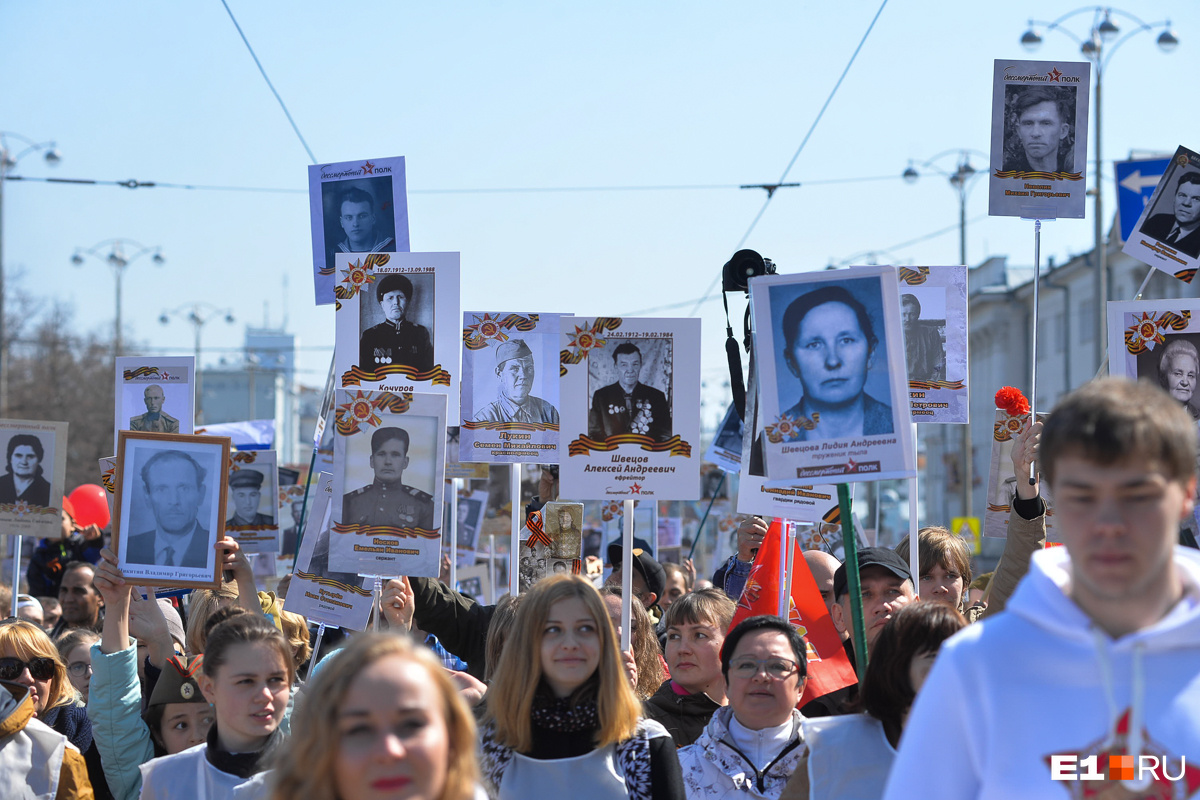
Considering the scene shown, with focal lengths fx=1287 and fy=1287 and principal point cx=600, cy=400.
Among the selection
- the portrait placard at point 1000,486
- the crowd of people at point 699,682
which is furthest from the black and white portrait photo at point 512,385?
the portrait placard at point 1000,486

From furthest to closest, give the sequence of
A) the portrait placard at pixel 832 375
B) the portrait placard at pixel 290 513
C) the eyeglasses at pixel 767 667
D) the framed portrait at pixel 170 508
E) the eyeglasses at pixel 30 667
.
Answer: the portrait placard at pixel 290 513, the framed portrait at pixel 170 508, the eyeglasses at pixel 30 667, the eyeglasses at pixel 767 667, the portrait placard at pixel 832 375

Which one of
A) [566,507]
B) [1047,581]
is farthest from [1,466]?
[1047,581]

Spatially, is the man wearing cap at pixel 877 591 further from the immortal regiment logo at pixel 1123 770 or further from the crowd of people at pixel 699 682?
the immortal regiment logo at pixel 1123 770

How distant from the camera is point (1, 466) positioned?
26.5 ft

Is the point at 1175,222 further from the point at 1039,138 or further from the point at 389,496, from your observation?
the point at 389,496

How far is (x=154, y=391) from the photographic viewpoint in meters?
8.01

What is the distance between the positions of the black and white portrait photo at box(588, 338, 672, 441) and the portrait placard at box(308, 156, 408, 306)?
2041 mm

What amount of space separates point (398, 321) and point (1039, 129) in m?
3.12

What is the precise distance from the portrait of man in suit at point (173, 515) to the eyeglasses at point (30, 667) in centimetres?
50

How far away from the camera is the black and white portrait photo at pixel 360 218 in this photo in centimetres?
705

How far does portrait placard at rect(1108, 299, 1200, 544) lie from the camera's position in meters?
5.33

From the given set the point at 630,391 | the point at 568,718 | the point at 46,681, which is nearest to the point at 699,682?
the point at 630,391

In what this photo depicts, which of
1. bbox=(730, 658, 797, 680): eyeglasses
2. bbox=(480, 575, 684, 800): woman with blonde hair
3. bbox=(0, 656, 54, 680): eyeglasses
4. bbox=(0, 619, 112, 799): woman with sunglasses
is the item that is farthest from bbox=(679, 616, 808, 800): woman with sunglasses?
bbox=(0, 656, 54, 680): eyeglasses

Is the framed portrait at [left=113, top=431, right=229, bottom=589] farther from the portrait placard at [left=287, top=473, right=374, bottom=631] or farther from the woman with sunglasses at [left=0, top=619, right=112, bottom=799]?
the portrait placard at [left=287, top=473, right=374, bottom=631]
